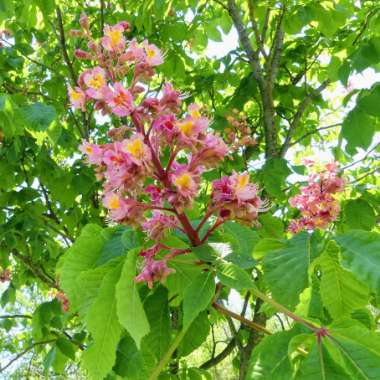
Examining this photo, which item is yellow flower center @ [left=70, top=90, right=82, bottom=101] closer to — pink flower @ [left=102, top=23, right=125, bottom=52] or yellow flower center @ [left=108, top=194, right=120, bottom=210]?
pink flower @ [left=102, top=23, right=125, bottom=52]

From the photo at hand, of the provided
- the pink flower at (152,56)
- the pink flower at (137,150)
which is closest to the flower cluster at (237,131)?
the pink flower at (152,56)

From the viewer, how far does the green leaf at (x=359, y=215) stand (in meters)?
1.88

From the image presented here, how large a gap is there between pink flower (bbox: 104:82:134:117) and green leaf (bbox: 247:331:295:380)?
474 mm

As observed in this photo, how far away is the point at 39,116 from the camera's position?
1.62 m

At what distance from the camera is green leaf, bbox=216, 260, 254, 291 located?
29.1 inches

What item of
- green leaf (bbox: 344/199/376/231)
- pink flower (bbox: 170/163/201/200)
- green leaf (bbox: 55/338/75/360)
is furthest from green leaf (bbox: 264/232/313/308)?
green leaf (bbox: 55/338/75/360)

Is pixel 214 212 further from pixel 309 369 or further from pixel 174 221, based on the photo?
pixel 309 369

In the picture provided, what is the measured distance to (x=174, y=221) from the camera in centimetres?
88

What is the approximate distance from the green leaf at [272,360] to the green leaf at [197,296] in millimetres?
142

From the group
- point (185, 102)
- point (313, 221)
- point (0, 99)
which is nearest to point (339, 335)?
point (313, 221)

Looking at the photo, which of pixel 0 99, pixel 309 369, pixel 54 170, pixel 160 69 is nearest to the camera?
pixel 309 369

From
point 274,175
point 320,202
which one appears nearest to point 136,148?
point 320,202

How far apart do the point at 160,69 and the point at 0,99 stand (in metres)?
1.35

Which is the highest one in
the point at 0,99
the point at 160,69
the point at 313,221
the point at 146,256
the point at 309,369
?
the point at 160,69
